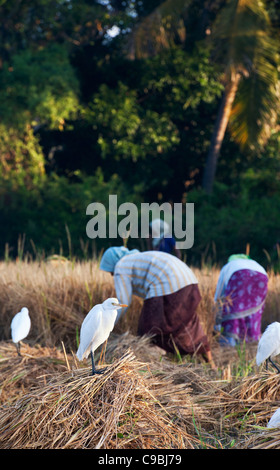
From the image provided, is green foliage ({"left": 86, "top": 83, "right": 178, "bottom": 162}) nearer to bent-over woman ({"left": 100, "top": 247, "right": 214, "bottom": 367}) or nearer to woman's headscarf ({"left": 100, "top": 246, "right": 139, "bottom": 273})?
woman's headscarf ({"left": 100, "top": 246, "right": 139, "bottom": 273})

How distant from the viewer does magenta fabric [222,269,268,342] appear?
5.67m

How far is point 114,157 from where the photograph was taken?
1590 centimetres

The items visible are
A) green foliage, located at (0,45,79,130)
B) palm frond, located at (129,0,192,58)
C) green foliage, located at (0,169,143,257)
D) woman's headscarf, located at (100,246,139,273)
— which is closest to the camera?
woman's headscarf, located at (100,246,139,273)

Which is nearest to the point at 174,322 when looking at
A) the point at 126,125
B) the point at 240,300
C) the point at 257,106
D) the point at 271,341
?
the point at 240,300

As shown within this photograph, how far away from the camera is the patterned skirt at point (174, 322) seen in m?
4.91

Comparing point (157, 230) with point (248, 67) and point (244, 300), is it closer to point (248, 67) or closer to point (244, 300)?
point (244, 300)

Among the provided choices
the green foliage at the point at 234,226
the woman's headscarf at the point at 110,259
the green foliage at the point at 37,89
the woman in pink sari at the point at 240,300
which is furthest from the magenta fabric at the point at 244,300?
the green foliage at the point at 37,89

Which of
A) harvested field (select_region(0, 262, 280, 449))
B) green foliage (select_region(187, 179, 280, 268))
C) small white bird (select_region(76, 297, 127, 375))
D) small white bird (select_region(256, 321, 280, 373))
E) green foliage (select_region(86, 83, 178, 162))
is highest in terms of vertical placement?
green foliage (select_region(86, 83, 178, 162))

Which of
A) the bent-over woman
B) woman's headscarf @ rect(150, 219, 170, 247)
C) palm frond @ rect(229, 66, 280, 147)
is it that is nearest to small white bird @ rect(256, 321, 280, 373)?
the bent-over woman

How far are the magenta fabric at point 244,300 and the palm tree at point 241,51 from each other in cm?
842

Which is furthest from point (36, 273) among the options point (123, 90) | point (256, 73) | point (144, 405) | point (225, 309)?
point (123, 90)

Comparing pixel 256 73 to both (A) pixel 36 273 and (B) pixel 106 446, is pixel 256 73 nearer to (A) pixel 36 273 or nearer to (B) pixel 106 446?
(A) pixel 36 273

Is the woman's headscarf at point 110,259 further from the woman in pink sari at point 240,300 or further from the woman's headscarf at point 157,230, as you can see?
the woman in pink sari at point 240,300

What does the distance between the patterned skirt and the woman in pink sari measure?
2.22 feet
